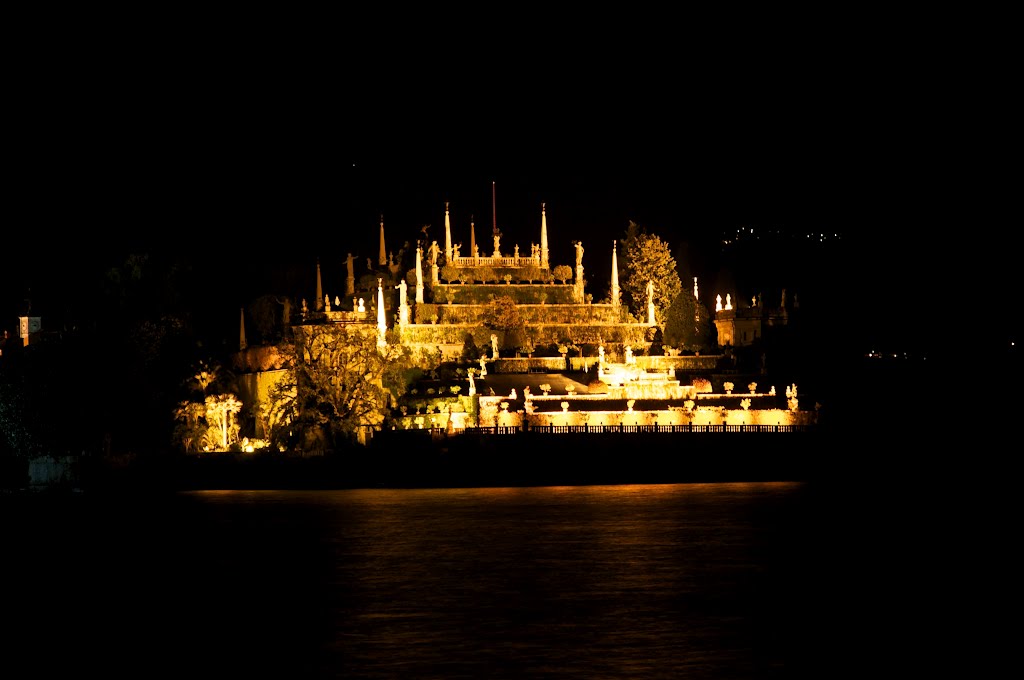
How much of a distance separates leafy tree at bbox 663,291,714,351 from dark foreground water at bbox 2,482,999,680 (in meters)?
19.0

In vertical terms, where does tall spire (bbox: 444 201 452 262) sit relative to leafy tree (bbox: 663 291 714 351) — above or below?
above

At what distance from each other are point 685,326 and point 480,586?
1373 inches

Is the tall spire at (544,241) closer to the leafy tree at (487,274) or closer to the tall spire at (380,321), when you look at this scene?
the leafy tree at (487,274)

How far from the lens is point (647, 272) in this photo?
225 feet

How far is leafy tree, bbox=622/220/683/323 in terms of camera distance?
68.2 metres

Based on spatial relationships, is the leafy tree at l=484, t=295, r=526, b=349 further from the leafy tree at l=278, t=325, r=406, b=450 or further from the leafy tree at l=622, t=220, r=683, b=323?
the leafy tree at l=278, t=325, r=406, b=450

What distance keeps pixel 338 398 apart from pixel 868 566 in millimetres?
21616

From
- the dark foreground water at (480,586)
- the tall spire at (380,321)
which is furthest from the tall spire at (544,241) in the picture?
the dark foreground water at (480,586)

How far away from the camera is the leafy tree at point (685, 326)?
60781mm

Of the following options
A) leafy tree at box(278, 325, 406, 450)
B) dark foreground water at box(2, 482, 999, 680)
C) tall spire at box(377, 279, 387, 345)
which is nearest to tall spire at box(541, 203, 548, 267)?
tall spire at box(377, 279, 387, 345)

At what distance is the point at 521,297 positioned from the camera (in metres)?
63.4

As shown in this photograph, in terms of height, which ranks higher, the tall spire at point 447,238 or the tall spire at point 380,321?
the tall spire at point 447,238

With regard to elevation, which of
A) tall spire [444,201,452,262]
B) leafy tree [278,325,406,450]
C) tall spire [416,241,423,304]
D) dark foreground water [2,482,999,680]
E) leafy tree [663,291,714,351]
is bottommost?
dark foreground water [2,482,999,680]

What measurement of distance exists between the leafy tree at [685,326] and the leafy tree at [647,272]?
20.1 feet
